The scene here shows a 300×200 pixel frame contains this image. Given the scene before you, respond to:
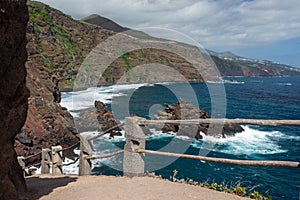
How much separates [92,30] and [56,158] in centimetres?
12205

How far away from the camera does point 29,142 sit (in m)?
24.8

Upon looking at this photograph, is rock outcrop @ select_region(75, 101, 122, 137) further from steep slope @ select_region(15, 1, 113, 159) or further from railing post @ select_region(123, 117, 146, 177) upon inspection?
railing post @ select_region(123, 117, 146, 177)

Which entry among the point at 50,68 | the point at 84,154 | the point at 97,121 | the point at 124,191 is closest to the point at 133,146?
the point at 124,191

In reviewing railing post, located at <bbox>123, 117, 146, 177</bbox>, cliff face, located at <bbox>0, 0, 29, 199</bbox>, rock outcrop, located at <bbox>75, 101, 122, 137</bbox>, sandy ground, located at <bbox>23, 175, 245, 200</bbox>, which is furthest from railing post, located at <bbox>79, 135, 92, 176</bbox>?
rock outcrop, located at <bbox>75, 101, 122, 137</bbox>

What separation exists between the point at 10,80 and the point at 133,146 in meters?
2.80

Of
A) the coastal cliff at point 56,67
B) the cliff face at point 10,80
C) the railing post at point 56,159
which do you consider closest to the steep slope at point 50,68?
the coastal cliff at point 56,67

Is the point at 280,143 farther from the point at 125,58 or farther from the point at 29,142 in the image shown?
the point at 125,58

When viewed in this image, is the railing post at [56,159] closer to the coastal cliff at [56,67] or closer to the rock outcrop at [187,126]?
the coastal cliff at [56,67]

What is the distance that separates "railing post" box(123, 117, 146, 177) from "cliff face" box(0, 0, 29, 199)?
215cm

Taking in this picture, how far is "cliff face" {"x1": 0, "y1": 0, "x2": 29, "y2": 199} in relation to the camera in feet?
15.4

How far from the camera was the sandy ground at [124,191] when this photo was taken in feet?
18.4

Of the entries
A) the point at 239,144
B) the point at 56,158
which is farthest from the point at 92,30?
the point at 56,158

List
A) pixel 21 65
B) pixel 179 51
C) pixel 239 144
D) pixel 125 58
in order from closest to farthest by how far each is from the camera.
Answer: pixel 21 65 → pixel 239 144 → pixel 125 58 → pixel 179 51

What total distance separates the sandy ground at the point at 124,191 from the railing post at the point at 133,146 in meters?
0.20
